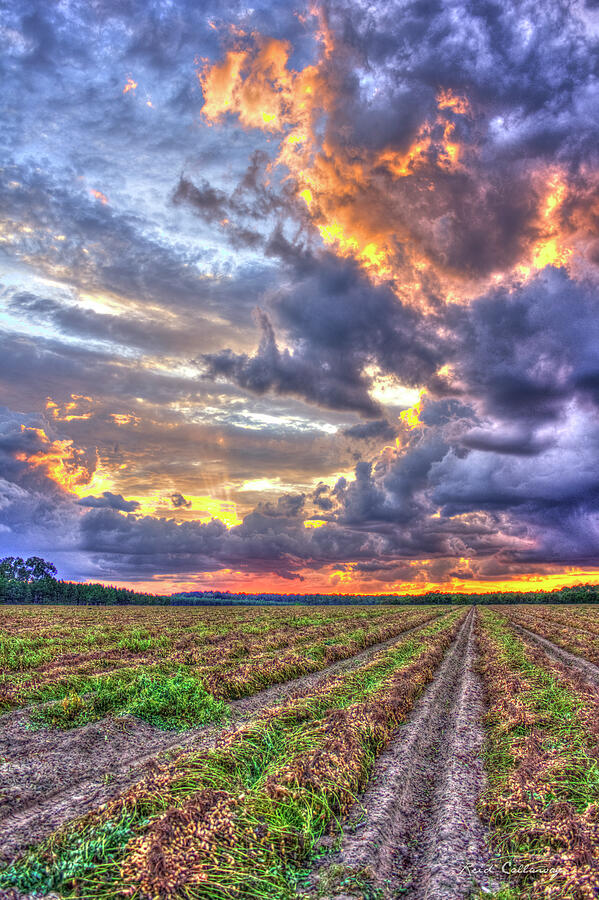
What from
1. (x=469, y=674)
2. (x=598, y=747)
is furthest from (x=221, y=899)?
(x=469, y=674)

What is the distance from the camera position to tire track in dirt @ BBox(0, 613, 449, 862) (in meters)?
8.13

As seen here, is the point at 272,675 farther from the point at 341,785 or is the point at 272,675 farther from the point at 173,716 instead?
the point at 341,785

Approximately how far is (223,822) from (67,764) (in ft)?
18.4

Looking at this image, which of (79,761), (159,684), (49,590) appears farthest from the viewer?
(49,590)

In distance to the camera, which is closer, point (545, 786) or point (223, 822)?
point (223, 822)

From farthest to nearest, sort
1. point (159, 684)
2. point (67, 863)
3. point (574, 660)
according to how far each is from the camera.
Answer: point (574, 660) → point (159, 684) → point (67, 863)

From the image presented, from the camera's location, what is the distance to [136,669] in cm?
1898

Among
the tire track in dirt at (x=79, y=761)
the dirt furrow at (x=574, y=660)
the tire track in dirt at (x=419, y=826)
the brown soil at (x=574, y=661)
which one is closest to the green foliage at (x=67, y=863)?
the tire track in dirt at (x=79, y=761)

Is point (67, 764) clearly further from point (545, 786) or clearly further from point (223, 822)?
point (545, 786)

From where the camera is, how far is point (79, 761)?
436 inches

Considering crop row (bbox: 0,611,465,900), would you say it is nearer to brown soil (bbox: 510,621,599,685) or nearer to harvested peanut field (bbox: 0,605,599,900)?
harvested peanut field (bbox: 0,605,599,900)

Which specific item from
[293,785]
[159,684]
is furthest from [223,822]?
[159,684]

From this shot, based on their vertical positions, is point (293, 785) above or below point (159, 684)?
above

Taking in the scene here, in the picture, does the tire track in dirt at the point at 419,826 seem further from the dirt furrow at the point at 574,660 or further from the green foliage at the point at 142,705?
the dirt furrow at the point at 574,660
